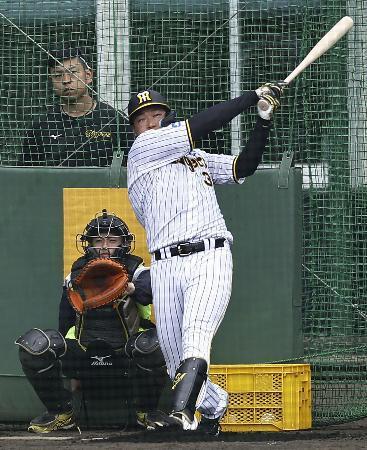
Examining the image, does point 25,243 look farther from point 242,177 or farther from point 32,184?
point 242,177

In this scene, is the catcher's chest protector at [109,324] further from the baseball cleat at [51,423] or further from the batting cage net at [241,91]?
Result: the batting cage net at [241,91]

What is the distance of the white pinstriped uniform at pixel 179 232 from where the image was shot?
253 inches

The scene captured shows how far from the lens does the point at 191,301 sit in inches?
252

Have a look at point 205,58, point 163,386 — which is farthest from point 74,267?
point 205,58

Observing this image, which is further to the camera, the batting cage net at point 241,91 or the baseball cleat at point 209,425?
the batting cage net at point 241,91

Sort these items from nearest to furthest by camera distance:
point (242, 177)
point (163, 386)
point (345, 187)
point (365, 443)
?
Result: point (365, 443), point (242, 177), point (163, 386), point (345, 187)

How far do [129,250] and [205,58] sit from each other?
1444mm

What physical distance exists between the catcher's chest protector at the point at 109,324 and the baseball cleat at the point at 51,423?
431 mm

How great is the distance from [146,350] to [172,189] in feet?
3.44

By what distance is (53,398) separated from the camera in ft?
24.3

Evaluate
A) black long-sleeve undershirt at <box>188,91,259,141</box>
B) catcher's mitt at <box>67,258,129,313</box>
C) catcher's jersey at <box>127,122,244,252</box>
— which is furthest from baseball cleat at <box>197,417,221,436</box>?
black long-sleeve undershirt at <box>188,91,259,141</box>

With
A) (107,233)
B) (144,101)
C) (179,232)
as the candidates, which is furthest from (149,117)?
(107,233)

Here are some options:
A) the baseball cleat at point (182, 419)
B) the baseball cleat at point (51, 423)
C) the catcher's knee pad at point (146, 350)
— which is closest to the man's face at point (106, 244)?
the catcher's knee pad at point (146, 350)

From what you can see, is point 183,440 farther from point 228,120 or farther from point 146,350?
point 228,120
